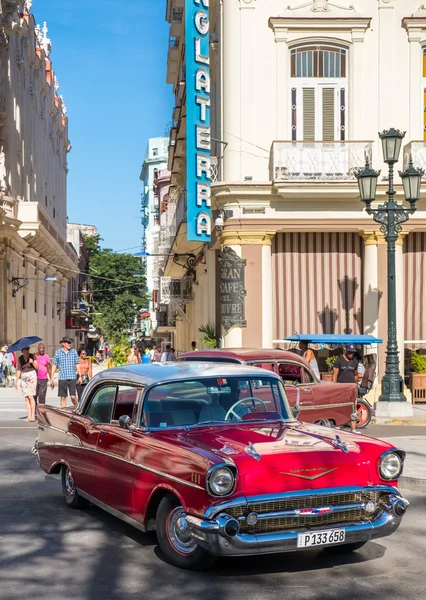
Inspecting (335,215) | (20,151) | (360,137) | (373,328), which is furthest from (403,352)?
(20,151)

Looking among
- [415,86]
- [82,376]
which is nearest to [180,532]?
[82,376]

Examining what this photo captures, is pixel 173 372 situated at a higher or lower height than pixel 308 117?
lower

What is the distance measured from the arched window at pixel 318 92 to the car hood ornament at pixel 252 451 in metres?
17.3

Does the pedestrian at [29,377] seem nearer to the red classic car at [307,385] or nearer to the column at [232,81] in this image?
the red classic car at [307,385]

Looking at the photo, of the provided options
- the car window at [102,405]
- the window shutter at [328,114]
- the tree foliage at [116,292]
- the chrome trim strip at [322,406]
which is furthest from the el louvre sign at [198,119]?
the tree foliage at [116,292]

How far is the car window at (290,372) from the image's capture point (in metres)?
14.5

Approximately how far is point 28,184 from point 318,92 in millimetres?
28076

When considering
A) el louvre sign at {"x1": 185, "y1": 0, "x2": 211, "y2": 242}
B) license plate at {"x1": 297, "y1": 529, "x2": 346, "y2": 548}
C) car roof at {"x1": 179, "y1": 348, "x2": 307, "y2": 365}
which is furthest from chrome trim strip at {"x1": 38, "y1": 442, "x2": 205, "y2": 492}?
el louvre sign at {"x1": 185, "y1": 0, "x2": 211, "y2": 242}

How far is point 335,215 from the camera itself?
76.0ft

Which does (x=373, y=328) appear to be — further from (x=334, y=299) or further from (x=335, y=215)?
(x=335, y=215)

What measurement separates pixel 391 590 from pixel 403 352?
1768 cm

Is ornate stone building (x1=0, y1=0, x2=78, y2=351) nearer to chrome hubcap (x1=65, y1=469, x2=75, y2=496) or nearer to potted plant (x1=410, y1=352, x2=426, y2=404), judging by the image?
potted plant (x1=410, y1=352, x2=426, y2=404)

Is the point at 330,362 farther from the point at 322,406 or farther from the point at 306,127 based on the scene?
the point at 322,406

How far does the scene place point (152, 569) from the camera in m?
6.89
